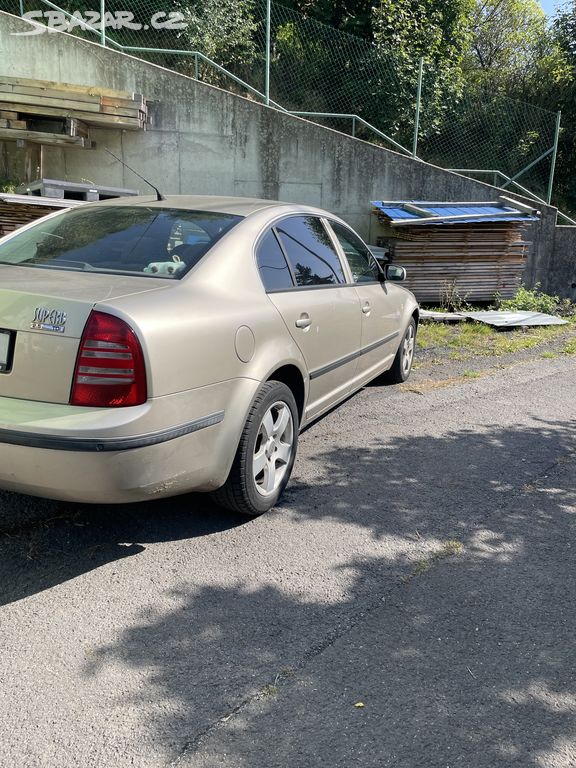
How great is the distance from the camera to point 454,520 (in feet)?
11.9

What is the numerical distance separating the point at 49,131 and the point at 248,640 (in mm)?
9472

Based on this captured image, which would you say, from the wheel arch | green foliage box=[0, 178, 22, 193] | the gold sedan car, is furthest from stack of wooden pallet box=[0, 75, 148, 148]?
the wheel arch

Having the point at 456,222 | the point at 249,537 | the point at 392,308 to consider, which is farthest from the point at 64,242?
the point at 456,222

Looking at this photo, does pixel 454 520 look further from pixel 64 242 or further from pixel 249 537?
pixel 64 242

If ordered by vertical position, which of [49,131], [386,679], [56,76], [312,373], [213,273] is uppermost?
[56,76]

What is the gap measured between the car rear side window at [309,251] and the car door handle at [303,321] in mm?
236

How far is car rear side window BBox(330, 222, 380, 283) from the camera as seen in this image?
486cm

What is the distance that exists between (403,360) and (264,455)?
3223 millimetres

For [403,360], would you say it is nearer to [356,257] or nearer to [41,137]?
[356,257]

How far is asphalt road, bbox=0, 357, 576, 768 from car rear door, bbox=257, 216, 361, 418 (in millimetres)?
675

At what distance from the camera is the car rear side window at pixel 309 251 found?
3.99 meters

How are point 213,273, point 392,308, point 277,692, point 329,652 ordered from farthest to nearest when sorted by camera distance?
point 392,308, point 213,273, point 329,652, point 277,692

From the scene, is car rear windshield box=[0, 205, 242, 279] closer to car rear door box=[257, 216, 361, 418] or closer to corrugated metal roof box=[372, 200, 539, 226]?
car rear door box=[257, 216, 361, 418]

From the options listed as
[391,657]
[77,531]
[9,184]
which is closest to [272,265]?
[77,531]
